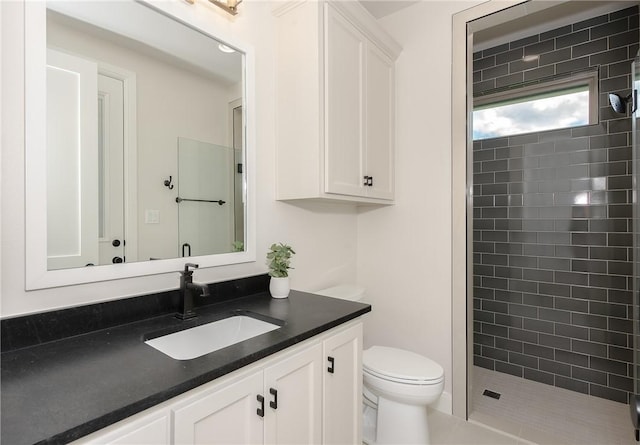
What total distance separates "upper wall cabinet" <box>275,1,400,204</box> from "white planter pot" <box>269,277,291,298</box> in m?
0.44

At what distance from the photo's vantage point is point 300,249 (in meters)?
2.00

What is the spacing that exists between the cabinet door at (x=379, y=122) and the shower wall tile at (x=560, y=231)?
1.01 meters

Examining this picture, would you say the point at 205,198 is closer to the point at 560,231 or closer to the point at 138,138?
the point at 138,138

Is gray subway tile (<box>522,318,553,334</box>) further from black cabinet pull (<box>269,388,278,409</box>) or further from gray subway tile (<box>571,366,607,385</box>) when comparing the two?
black cabinet pull (<box>269,388,278,409</box>)

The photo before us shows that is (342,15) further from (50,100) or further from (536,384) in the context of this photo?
(536,384)

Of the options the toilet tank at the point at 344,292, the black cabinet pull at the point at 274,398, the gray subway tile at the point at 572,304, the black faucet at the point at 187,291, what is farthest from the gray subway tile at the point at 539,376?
the black faucet at the point at 187,291

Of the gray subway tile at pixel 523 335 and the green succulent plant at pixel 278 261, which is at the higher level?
the green succulent plant at pixel 278 261

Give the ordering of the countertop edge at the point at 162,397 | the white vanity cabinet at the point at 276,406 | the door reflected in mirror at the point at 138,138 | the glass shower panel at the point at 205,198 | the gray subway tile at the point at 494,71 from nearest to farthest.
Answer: the countertop edge at the point at 162,397 → the white vanity cabinet at the point at 276,406 → the door reflected in mirror at the point at 138,138 → the glass shower panel at the point at 205,198 → the gray subway tile at the point at 494,71

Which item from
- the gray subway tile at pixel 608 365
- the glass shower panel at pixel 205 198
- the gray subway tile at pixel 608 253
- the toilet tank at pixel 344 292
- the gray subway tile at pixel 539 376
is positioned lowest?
the gray subway tile at pixel 539 376

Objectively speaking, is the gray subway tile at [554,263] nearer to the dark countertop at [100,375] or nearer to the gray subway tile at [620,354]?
the gray subway tile at [620,354]

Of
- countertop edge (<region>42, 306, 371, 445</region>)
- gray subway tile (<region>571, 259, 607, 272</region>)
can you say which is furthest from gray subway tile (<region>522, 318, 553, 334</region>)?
countertop edge (<region>42, 306, 371, 445</region>)

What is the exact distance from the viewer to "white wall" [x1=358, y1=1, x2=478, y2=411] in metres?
2.10

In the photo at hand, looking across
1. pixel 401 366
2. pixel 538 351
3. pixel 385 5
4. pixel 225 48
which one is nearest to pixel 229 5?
pixel 225 48

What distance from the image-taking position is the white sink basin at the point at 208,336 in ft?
3.88
